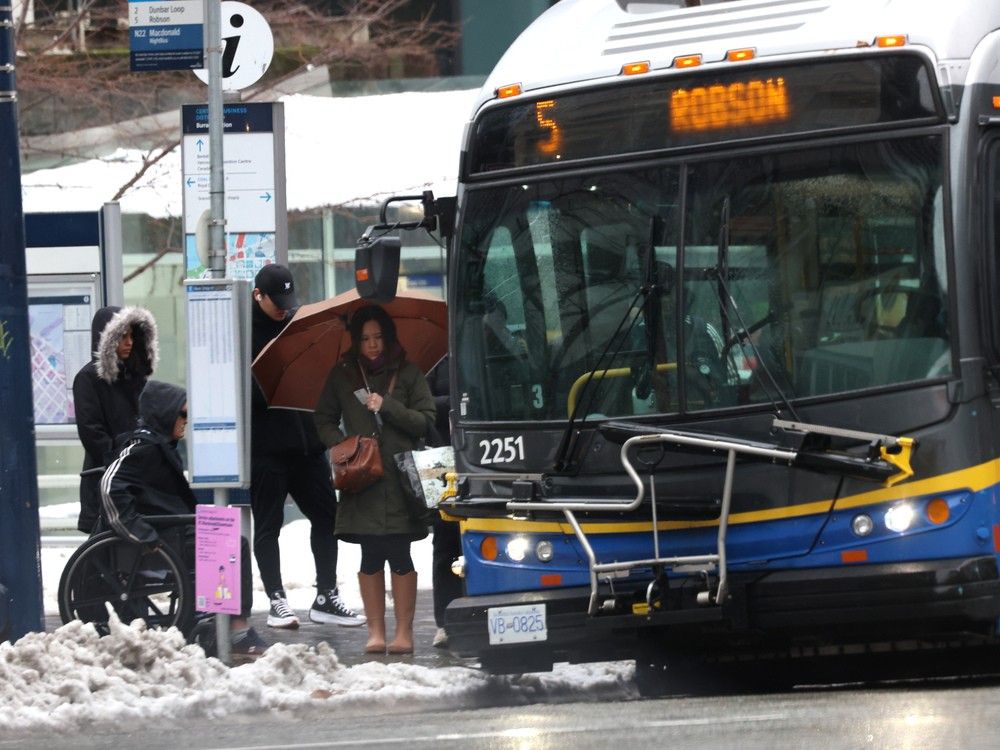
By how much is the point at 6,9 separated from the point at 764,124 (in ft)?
13.0

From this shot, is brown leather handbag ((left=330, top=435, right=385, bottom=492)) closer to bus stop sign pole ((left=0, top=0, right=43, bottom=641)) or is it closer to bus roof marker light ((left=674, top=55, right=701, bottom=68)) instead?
bus stop sign pole ((left=0, top=0, right=43, bottom=641))

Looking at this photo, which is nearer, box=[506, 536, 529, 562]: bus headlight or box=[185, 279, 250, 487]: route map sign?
box=[506, 536, 529, 562]: bus headlight

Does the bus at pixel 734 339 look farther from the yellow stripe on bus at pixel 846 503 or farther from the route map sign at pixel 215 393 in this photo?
the route map sign at pixel 215 393

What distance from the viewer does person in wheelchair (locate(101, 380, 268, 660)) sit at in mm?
9758

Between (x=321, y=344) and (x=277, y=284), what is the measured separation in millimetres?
538

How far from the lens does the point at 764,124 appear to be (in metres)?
8.07

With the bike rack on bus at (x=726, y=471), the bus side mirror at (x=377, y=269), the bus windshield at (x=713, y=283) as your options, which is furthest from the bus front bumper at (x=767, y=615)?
the bus side mirror at (x=377, y=269)

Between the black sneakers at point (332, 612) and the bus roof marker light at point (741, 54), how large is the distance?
451 centimetres

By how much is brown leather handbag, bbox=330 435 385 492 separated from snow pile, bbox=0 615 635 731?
109 centimetres

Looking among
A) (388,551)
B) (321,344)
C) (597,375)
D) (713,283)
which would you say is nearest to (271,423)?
(321,344)

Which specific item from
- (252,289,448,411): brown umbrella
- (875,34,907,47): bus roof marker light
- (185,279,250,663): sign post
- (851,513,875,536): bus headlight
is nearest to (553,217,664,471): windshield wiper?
(851,513,875,536): bus headlight

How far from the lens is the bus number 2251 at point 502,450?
8.46 m

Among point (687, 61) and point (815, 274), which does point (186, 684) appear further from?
point (687, 61)

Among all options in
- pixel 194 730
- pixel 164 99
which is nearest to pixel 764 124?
pixel 194 730
